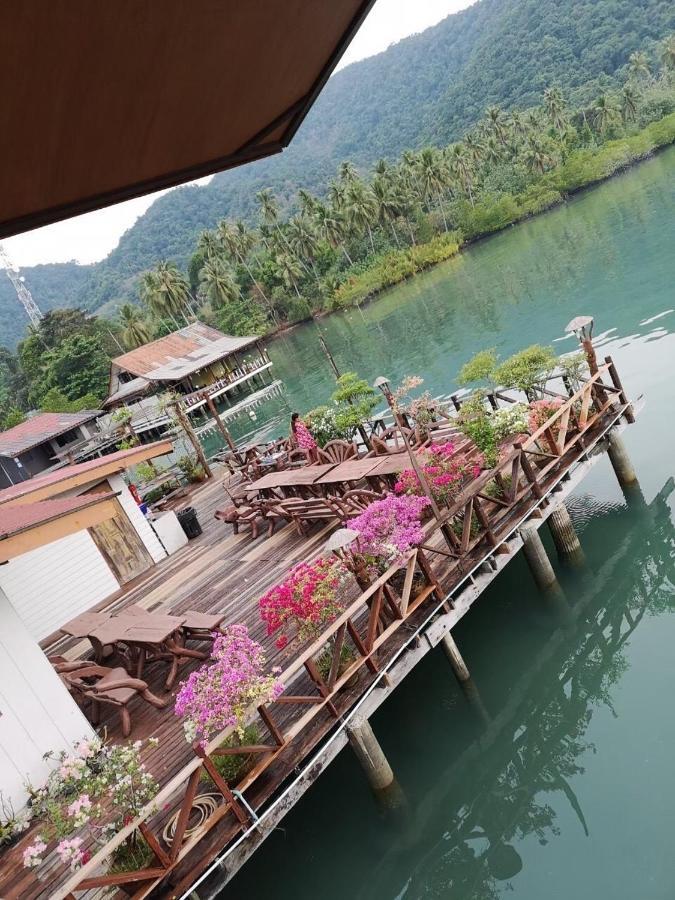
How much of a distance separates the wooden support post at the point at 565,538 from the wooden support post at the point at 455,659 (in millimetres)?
2706

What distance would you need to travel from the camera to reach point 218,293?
74938 millimetres

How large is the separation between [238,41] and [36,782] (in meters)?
7.73

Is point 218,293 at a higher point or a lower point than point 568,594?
higher

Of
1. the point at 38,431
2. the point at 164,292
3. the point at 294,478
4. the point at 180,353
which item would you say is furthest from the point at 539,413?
the point at 164,292

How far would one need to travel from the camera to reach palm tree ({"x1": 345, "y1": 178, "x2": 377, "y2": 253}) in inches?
2847

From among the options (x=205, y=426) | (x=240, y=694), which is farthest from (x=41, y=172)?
(x=205, y=426)

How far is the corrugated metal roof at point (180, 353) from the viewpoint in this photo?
154ft

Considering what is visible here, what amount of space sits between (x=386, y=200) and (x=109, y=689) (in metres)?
69.9

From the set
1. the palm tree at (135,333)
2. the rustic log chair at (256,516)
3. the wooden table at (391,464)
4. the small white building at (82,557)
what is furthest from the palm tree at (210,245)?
the wooden table at (391,464)

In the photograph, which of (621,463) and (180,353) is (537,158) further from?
(621,463)

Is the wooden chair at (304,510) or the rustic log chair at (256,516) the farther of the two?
the rustic log chair at (256,516)

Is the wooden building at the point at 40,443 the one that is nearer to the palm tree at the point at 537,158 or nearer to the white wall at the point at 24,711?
the white wall at the point at 24,711

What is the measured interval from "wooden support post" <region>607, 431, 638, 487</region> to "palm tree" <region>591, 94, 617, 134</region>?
69.2m

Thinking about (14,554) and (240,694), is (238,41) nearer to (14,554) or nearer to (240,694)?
(240,694)
